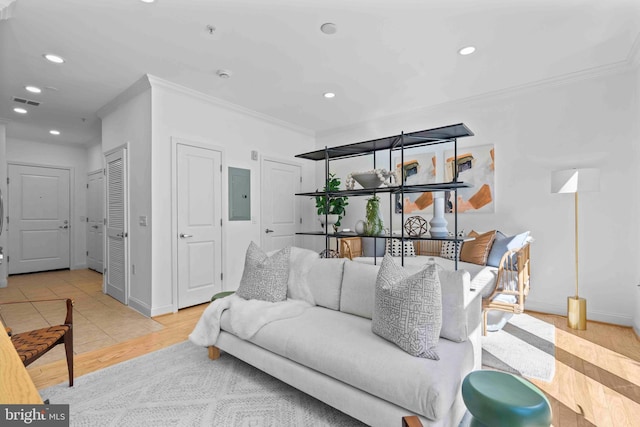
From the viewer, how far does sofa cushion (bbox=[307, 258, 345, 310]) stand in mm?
2322

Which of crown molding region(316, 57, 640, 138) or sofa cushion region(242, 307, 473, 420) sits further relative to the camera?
crown molding region(316, 57, 640, 138)

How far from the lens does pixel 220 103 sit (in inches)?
160

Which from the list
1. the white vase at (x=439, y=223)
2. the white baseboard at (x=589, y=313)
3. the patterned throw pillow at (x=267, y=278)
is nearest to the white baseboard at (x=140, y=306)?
the patterned throw pillow at (x=267, y=278)

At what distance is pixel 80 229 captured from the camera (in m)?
6.51

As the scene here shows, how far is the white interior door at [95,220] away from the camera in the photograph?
6.12 m

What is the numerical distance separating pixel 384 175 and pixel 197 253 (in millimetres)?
2607

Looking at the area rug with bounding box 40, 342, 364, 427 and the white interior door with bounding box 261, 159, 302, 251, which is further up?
the white interior door with bounding box 261, 159, 302, 251

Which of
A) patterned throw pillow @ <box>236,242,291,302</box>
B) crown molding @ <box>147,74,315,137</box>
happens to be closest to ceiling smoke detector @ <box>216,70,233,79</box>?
crown molding @ <box>147,74,315,137</box>

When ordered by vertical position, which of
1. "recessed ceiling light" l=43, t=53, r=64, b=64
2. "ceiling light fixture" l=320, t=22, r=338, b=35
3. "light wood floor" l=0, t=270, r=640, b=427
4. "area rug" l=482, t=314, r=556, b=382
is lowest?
"light wood floor" l=0, t=270, r=640, b=427

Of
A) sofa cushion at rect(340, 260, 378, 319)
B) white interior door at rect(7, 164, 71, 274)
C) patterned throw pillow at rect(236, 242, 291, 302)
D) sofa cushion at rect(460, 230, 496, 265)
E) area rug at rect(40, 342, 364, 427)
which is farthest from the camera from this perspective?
white interior door at rect(7, 164, 71, 274)

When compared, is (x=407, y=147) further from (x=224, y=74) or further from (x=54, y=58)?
(x=54, y=58)

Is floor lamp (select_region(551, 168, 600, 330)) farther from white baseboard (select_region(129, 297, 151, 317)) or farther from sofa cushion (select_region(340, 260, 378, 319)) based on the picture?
white baseboard (select_region(129, 297, 151, 317))

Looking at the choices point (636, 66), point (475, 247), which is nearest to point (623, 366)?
point (475, 247)

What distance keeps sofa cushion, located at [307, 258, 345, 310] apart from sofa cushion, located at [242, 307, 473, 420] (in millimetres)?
216
